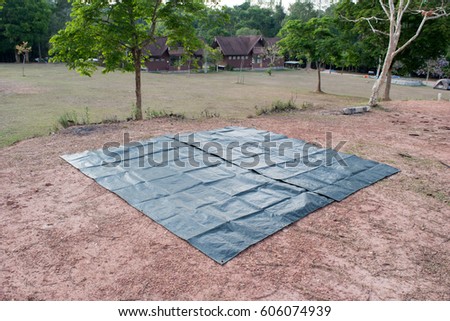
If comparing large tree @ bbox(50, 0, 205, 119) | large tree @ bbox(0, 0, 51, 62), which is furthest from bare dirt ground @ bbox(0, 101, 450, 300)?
large tree @ bbox(0, 0, 51, 62)

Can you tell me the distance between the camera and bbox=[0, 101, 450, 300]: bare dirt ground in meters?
3.55

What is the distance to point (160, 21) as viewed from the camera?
11.9m

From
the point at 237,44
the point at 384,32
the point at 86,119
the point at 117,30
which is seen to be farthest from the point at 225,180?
the point at 237,44

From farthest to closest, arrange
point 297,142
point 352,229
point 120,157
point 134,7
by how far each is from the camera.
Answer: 1. point 134,7
2. point 297,142
3. point 120,157
4. point 352,229

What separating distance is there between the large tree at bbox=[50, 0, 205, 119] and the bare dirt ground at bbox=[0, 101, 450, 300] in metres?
5.23

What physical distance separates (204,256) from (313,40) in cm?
2467

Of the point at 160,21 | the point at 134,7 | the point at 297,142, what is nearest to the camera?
the point at 297,142

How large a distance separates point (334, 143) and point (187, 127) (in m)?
4.29

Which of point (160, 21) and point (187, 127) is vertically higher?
point (160, 21)

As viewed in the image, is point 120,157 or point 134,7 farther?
point 134,7

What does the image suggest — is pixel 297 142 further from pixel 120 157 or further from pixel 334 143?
pixel 120 157

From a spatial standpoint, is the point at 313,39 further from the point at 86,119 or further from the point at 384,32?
the point at 86,119

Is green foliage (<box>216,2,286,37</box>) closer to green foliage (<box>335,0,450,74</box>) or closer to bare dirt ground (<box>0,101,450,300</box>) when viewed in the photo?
green foliage (<box>335,0,450,74</box>)
